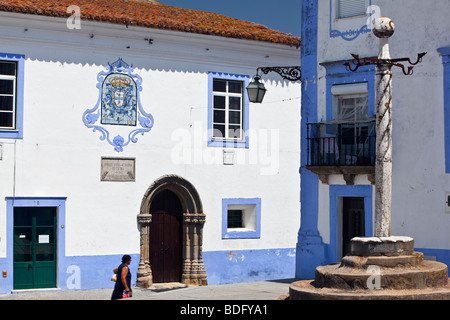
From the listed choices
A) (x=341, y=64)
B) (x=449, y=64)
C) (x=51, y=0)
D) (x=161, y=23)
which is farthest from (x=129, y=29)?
(x=449, y=64)

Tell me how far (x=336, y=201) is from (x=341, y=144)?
3.79ft

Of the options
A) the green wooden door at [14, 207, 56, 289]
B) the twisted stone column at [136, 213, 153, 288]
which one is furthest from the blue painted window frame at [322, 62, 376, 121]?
the green wooden door at [14, 207, 56, 289]

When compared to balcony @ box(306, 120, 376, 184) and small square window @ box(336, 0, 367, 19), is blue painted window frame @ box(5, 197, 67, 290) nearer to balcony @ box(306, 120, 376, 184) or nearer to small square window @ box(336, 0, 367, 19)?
balcony @ box(306, 120, 376, 184)

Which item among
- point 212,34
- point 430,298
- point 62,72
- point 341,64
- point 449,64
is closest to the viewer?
point 430,298

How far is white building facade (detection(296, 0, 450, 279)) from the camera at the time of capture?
47.4ft

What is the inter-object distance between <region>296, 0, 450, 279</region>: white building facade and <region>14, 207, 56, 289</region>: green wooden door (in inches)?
207

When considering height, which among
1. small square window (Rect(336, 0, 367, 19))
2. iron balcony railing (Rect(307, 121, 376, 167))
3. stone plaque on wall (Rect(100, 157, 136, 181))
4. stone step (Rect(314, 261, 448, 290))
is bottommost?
stone step (Rect(314, 261, 448, 290))

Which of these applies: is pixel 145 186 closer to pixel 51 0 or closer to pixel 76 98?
pixel 76 98

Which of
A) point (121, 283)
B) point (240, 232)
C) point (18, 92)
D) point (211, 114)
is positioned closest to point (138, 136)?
point (211, 114)

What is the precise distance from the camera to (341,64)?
15719mm

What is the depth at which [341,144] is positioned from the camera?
15.6 meters

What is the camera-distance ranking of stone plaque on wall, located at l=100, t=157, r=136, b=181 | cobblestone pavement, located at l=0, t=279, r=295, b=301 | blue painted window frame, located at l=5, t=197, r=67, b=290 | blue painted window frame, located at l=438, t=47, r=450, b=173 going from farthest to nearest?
stone plaque on wall, located at l=100, t=157, r=136, b=181, blue painted window frame, located at l=5, t=197, r=67, b=290, cobblestone pavement, located at l=0, t=279, r=295, b=301, blue painted window frame, located at l=438, t=47, r=450, b=173

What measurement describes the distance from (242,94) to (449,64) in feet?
19.3

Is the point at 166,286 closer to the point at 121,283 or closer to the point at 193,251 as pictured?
the point at 193,251
